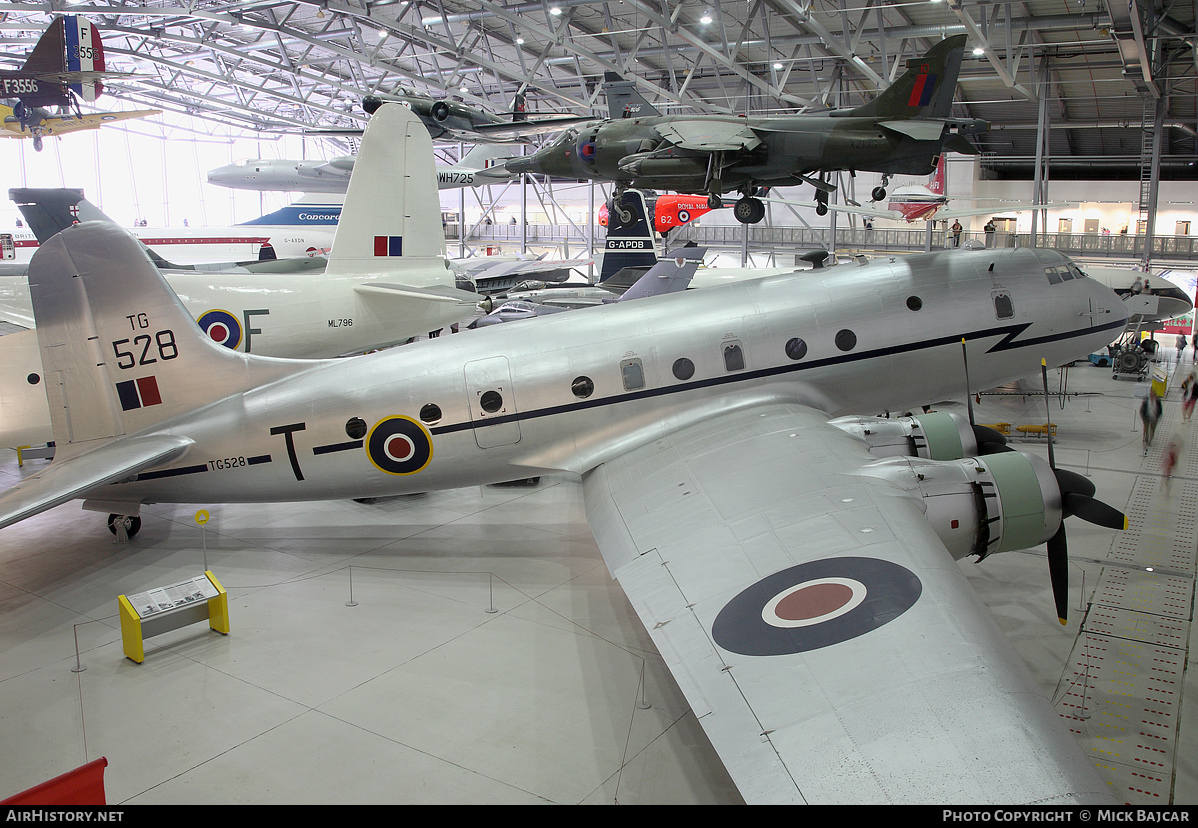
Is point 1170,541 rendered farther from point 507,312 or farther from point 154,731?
point 507,312

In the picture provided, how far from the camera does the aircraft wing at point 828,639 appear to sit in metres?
3.90

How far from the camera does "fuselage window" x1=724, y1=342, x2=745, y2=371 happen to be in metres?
10.1

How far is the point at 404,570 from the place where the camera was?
10.0 m

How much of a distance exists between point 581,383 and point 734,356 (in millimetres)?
2098

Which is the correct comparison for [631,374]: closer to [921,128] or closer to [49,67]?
[921,128]

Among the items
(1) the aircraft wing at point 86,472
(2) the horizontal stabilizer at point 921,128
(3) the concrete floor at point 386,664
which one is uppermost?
(2) the horizontal stabilizer at point 921,128

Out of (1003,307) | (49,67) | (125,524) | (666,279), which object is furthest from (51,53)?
(1003,307)

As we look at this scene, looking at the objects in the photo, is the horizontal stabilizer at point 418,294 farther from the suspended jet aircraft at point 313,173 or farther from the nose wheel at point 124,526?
the suspended jet aircraft at point 313,173

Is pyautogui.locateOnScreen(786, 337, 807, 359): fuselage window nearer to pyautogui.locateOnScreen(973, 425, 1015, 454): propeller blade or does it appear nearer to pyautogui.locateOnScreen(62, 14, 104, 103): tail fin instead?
pyautogui.locateOnScreen(973, 425, 1015, 454): propeller blade

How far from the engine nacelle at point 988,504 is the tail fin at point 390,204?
10003 mm

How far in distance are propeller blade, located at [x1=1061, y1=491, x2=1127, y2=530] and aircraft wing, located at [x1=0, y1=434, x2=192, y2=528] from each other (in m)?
9.82

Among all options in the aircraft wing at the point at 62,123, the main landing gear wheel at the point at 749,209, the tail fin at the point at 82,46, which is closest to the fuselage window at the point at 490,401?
the main landing gear wheel at the point at 749,209

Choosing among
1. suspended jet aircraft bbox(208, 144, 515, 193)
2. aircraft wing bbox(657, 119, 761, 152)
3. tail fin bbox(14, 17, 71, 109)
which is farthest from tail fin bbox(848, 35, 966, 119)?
suspended jet aircraft bbox(208, 144, 515, 193)

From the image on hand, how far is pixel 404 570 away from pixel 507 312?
15.8 meters
